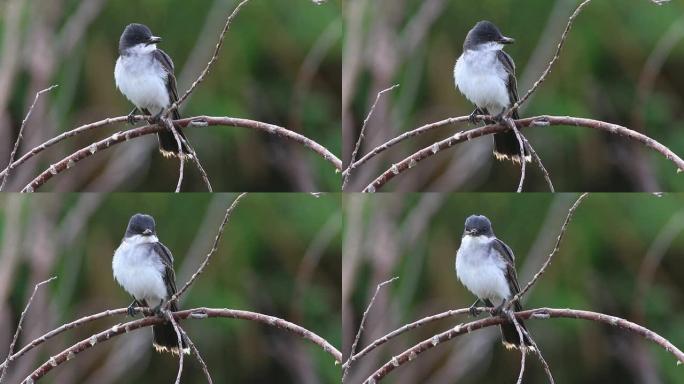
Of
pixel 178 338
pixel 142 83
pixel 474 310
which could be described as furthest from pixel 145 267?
pixel 474 310

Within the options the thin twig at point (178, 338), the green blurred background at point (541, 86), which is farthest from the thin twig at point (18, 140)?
the green blurred background at point (541, 86)

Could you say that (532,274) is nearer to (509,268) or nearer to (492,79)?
(509,268)

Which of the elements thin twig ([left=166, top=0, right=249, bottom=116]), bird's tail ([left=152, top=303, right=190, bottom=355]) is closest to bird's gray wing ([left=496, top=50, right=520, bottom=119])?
thin twig ([left=166, top=0, right=249, bottom=116])

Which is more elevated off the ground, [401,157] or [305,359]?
[401,157]

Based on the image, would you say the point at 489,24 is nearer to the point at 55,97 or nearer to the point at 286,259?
the point at 286,259

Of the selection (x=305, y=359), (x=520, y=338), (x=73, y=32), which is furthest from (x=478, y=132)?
(x=73, y=32)
